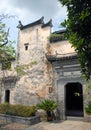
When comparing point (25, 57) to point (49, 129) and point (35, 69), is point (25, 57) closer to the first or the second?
point (35, 69)

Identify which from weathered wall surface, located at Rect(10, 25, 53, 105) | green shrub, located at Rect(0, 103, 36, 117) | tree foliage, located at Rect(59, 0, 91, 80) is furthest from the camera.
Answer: weathered wall surface, located at Rect(10, 25, 53, 105)

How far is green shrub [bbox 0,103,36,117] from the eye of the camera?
1335 cm

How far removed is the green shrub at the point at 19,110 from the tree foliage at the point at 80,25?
835 cm

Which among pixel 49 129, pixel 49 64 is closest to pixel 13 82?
pixel 49 64

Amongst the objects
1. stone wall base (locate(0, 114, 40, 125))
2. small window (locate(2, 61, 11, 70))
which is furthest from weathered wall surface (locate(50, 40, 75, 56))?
stone wall base (locate(0, 114, 40, 125))

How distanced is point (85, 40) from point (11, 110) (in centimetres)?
1045

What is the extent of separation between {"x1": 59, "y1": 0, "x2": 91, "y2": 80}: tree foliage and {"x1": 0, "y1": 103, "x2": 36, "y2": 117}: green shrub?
27.4 feet

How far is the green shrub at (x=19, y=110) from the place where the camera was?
13352mm

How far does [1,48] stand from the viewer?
12.4 metres

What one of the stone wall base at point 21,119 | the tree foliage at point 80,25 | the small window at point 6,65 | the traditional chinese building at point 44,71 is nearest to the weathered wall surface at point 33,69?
the traditional chinese building at point 44,71

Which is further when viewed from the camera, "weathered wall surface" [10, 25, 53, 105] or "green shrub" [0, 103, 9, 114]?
"weathered wall surface" [10, 25, 53, 105]

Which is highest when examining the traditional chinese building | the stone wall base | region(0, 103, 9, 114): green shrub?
the traditional chinese building

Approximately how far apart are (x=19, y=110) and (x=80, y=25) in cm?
989

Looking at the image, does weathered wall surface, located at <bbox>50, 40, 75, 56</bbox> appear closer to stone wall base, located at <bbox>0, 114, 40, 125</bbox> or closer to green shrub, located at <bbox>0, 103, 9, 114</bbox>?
stone wall base, located at <bbox>0, 114, 40, 125</bbox>
